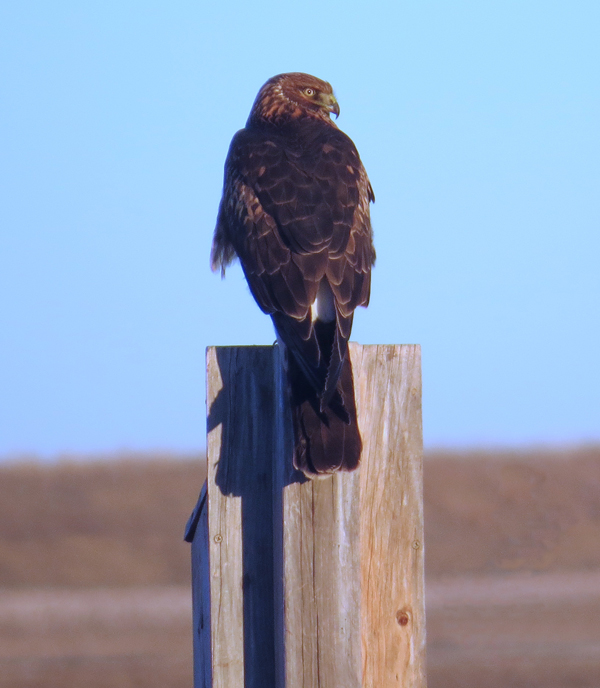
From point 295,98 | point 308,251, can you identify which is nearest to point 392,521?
point 308,251

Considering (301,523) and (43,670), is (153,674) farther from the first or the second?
(301,523)

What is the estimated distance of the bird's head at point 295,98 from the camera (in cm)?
552

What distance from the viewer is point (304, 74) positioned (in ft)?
18.5

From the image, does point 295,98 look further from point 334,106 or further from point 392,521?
point 392,521

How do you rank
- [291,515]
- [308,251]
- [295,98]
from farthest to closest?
[295,98]
[308,251]
[291,515]

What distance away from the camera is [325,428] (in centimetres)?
Answer: 254

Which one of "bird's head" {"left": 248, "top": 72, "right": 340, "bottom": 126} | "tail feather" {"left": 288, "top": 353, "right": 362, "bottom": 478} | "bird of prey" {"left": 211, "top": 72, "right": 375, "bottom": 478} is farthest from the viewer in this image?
"bird's head" {"left": 248, "top": 72, "right": 340, "bottom": 126}

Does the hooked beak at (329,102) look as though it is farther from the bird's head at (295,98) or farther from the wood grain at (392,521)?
the wood grain at (392,521)

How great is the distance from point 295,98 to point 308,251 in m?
2.28

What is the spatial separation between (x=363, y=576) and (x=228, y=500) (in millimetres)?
390

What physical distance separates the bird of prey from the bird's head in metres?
0.16

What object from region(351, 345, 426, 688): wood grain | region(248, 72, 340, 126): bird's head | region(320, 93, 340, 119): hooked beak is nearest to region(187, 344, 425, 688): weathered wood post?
region(351, 345, 426, 688): wood grain

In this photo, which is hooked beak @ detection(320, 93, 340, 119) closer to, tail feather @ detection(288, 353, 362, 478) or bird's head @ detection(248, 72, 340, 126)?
bird's head @ detection(248, 72, 340, 126)

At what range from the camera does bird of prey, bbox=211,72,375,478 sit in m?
2.62
